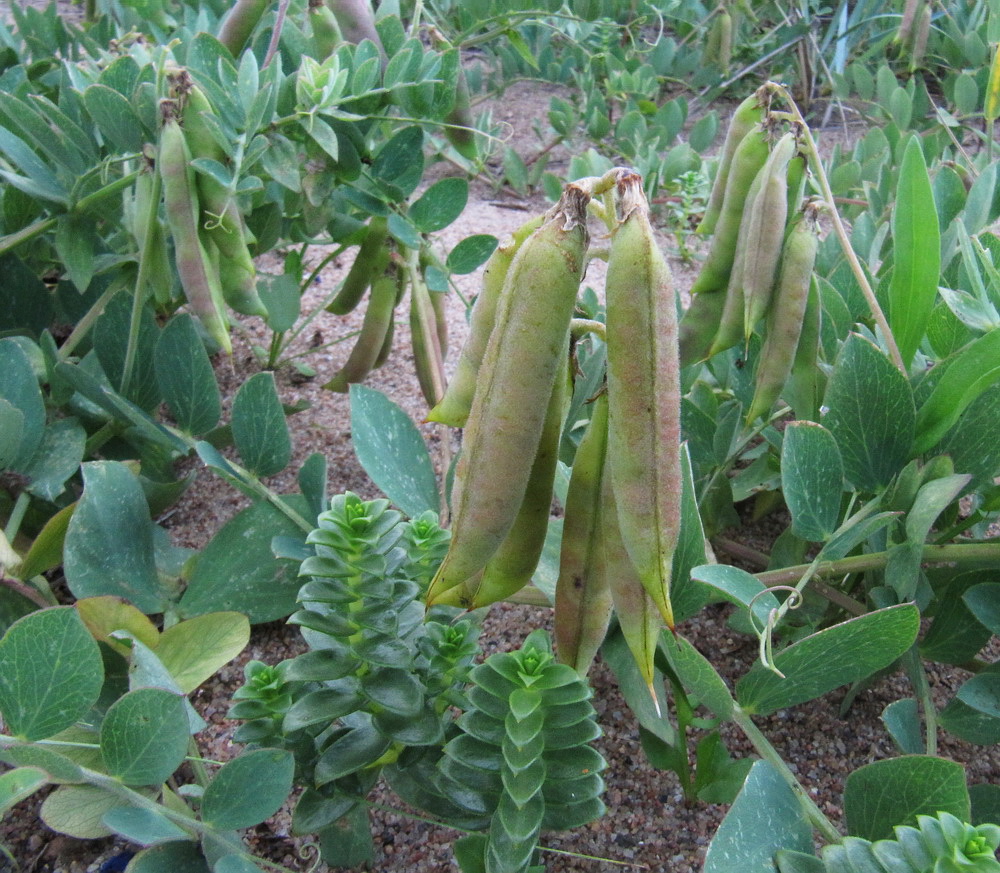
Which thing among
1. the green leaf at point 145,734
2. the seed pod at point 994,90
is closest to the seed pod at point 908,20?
the seed pod at point 994,90

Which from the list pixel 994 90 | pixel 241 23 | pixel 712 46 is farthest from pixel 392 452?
pixel 712 46

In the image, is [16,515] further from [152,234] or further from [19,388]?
[152,234]

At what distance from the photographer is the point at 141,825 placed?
0.64 meters

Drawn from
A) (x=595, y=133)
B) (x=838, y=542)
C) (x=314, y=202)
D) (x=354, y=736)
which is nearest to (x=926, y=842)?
(x=838, y=542)

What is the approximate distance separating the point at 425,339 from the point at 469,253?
13 cm

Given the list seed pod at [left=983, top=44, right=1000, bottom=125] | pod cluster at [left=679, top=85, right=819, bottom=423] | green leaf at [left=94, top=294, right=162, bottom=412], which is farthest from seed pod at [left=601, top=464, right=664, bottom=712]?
seed pod at [left=983, top=44, right=1000, bottom=125]

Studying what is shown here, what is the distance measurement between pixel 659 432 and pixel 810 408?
19.3 inches

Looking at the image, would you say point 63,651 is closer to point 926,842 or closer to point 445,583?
point 445,583

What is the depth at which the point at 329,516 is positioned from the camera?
68 cm

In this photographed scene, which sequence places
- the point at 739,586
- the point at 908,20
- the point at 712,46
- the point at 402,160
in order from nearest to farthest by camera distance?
the point at 739,586, the point at 402,160, the point at 908,20, the point at 712,46

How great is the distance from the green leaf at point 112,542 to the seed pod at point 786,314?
62 cm

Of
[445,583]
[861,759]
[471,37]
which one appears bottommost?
[861,759]

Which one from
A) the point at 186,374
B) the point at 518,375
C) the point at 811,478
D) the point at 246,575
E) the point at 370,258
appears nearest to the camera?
the point at 518,375

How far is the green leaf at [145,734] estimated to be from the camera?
63cm
